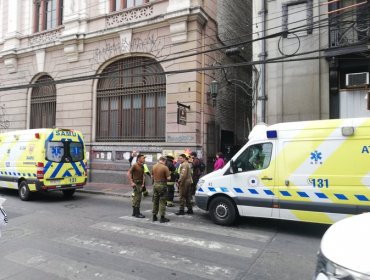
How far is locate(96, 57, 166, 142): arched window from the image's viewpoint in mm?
15250

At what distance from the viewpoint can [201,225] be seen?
7.68 meters

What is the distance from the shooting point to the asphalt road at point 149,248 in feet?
15.5

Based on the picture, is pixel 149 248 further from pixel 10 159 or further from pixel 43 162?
pixel 10 159

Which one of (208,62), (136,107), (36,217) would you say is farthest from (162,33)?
(36,217)

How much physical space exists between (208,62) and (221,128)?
3.42m

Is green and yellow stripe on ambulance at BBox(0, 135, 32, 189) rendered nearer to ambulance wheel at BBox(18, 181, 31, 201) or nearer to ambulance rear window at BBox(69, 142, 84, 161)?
ambulance wheel at BBox(18, 181, 31, 201)

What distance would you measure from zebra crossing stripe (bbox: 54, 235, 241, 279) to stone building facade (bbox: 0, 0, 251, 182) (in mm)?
7677

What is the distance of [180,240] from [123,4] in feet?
46.3

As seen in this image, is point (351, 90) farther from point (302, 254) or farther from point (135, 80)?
point (135, 80)

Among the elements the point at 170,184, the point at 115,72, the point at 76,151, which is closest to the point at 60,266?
the point at 170,184

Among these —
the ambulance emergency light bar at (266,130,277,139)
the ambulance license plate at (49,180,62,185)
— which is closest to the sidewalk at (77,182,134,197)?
the ambulance license plate at (49,180,62,185)

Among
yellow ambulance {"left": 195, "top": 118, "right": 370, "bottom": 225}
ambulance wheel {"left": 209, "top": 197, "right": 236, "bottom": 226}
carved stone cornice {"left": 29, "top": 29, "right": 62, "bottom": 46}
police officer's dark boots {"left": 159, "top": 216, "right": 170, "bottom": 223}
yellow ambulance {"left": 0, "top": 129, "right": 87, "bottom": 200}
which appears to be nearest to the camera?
yellow ambulance {"left": 195, "top": 118, "right": 370, "bottom": 225}

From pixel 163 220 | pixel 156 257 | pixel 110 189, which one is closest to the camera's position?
pixel 156 257

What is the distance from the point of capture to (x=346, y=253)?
2.34m
